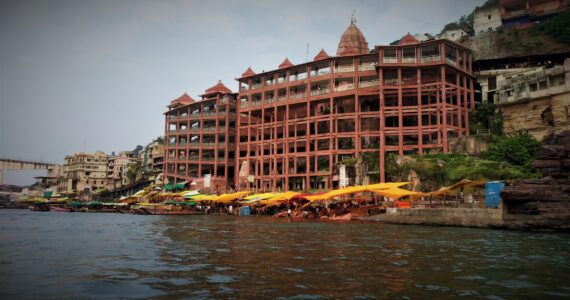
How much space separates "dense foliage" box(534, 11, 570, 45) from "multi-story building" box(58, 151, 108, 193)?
324 feet

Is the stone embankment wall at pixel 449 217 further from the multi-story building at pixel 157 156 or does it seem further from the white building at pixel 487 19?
the multi-story building at pixel 157 156

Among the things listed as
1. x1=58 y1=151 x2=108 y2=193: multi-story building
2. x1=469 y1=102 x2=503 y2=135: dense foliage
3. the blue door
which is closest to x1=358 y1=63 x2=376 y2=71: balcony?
x1=469 y1=102 x2=503 y2=135: dense foliage

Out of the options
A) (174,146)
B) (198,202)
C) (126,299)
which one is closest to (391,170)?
(198,202)

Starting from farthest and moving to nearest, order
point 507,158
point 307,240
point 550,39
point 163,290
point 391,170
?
point 550,39, point 391,170, point 507,158, point 307,240, point 163,290

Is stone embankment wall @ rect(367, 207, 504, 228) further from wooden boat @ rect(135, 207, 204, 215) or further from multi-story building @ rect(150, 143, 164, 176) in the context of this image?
multi-story building @ rect(150, 143, 164, 176)

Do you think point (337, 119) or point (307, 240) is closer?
point (307, 240)

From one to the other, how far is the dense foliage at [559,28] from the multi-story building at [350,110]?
890cm

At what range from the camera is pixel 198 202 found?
5188 centimetres

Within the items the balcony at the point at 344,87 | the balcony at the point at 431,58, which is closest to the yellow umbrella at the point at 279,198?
the balcony at the point at 344,87

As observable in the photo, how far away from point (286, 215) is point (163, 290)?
1212 inches

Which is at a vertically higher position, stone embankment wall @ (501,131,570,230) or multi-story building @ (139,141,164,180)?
multi-story building @ (139,141,164,180)

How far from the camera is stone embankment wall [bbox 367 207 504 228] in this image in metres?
25.3

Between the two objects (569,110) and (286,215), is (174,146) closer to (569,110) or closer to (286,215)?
(286,215)

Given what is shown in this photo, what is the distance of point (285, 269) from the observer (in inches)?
435
